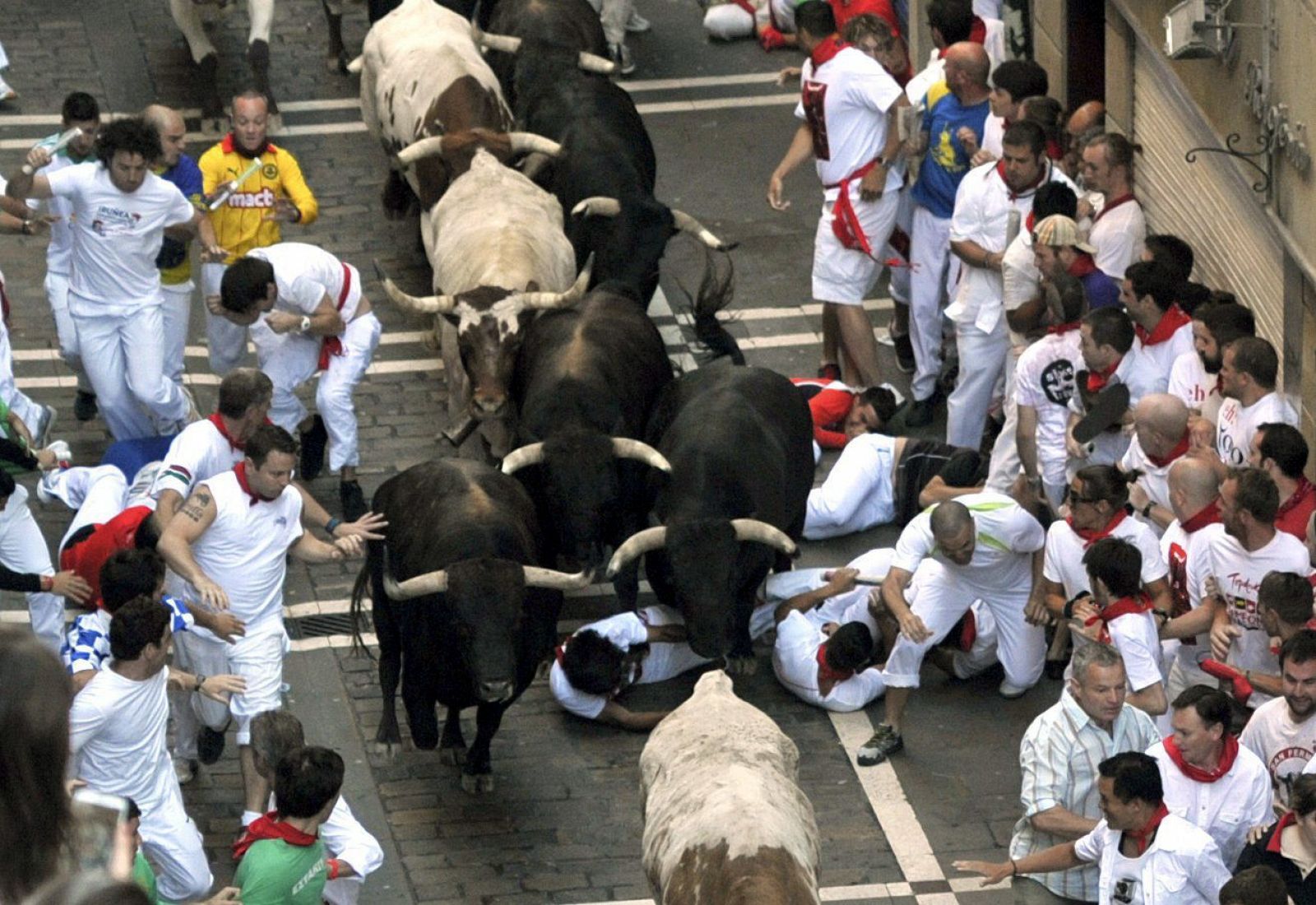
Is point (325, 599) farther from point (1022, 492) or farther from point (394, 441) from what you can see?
point (1022, 492)

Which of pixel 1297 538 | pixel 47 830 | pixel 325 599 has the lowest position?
pixel 325 599

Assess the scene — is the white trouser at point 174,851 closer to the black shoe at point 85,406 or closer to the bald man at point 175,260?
the bald man at point 175,260

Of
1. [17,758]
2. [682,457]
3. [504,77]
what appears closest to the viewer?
[17,758]

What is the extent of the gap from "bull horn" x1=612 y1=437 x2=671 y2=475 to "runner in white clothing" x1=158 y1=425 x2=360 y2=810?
196cm

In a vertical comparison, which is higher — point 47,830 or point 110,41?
point 47,830

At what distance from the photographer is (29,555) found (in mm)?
13062

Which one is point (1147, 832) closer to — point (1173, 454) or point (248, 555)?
→ point (1173, 454)

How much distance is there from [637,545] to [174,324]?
3.67 metres

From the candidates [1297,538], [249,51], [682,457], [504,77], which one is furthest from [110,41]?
[1297,538]

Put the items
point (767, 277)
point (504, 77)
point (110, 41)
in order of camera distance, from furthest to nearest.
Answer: point (110, 41) < point (504, 77) < point (767, 277)

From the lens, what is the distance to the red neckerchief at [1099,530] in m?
12.7

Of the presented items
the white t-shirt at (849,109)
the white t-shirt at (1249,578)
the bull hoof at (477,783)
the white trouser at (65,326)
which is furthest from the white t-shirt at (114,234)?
the white t-shirt at (1249,578)

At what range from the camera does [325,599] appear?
14820mm

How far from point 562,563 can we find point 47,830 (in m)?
8.51
